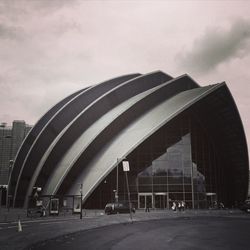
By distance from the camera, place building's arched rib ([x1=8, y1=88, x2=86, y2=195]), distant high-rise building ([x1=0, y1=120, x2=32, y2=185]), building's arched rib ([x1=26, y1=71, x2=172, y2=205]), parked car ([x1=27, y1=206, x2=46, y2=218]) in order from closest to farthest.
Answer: parked car ([x1=27, y1=206, x2=46, y2=218]), building's arched rib ([x1=26, y1=71, x2=172, y2=205]), building's arched rib ([x1=8, y1=88, x2=86, y2=195]), distant high-rise building ([x1=0, y1=120, x2=32, y2=185])

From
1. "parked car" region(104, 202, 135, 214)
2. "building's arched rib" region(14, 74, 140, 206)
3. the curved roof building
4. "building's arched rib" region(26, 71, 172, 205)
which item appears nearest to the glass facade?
the curved roof building

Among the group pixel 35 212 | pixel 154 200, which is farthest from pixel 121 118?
pixel 35 212

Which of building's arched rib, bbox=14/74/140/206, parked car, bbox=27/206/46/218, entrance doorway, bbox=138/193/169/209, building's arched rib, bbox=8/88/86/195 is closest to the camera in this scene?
parked car, bbox=27/206/46/218

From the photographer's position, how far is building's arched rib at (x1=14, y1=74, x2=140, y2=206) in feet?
192

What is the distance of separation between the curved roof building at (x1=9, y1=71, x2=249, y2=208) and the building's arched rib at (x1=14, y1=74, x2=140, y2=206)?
0.18 m

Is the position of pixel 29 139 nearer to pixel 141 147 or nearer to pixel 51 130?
pixel 51 130

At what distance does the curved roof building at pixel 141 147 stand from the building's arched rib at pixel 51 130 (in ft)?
0.59

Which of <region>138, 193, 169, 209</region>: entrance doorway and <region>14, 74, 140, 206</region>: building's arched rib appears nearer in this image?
<region>138, 193, 169, 209</region>: entrance doorway

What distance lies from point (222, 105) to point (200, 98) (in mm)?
6216

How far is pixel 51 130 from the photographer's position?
59.5m

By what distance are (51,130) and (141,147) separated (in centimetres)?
1806

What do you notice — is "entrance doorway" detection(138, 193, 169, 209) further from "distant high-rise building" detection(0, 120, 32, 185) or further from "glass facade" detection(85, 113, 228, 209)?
"distant high-rise building" detection(0, 120, 32, 185)

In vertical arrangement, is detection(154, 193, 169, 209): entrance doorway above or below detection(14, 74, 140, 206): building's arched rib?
below

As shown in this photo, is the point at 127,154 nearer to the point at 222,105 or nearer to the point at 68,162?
the point at 68,162
